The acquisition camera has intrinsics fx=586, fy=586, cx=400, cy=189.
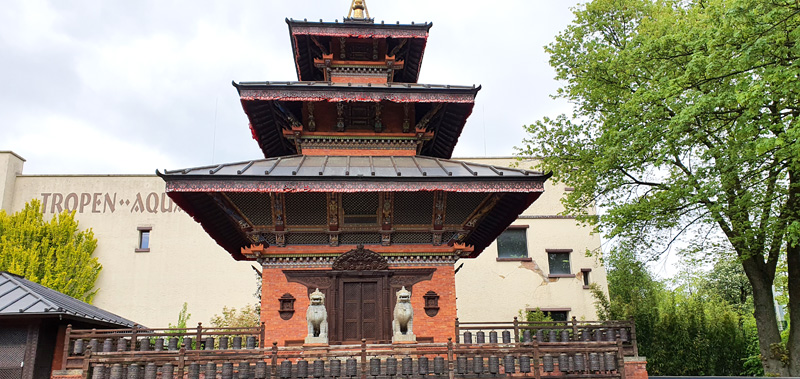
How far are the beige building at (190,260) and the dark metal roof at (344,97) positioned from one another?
15.3 meters

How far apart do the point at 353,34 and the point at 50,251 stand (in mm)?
20222

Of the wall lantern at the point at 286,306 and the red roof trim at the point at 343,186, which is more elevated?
the red roof trim at the point at 343,186

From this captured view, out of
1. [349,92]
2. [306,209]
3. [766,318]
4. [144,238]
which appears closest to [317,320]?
[306,209]

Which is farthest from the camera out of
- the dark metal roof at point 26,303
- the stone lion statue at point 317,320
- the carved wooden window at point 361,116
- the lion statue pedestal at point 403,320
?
the carved wooden window at point 361,116

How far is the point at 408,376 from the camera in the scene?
1142 cm

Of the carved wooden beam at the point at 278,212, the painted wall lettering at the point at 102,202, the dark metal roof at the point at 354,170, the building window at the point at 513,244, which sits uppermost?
the painted wall lettering at the point at 102,202

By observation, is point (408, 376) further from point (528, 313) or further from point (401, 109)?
point (528, 313)

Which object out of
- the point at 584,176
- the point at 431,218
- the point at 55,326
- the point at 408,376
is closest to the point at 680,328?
the point at 584,176

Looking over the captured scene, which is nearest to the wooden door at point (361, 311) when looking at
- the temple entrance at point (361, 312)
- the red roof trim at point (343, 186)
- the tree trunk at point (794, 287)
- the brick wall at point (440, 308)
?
the temple entrance at point (361, 312)

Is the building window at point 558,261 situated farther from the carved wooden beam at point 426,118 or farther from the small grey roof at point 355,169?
the small grey roof at point 355,169

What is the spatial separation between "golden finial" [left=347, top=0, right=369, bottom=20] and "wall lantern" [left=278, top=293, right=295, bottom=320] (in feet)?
32.8

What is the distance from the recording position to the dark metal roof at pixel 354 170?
41.2 feet

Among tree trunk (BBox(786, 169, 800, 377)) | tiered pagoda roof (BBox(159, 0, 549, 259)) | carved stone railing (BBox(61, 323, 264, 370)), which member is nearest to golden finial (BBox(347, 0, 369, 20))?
tiered pagoda roof (BBox(159, 0, 549, 259))

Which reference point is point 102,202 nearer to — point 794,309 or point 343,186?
point 343,186
